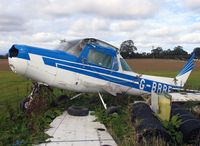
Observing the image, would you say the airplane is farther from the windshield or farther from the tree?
the tree

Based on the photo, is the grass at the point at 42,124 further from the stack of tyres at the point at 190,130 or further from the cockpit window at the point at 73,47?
the cockpit window at the point at 73,47

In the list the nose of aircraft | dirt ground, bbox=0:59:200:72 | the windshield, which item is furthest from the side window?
dirt ground, bbox=0:59:200:72

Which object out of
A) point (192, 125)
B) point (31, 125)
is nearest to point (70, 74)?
point (31, 125)

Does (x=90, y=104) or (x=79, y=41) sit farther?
(x=90, y=104)

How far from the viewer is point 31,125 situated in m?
7.32

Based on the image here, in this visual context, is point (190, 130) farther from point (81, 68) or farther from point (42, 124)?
point (81, 68)

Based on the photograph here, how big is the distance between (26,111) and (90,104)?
3097 mm

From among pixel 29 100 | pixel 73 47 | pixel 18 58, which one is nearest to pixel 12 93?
pixel 29 100

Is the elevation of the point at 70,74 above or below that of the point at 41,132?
above

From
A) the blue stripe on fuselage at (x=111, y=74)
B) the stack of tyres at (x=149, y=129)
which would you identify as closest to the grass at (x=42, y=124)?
the stack of tyres at (x=149, y=129)

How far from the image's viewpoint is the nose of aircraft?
850cm

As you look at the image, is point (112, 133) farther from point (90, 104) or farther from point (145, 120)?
point (90, 104)

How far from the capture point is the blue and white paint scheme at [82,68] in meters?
8.70

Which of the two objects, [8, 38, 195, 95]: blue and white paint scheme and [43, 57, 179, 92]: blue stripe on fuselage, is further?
[43, 57, 179, 92]: blue stripe on fuselage
